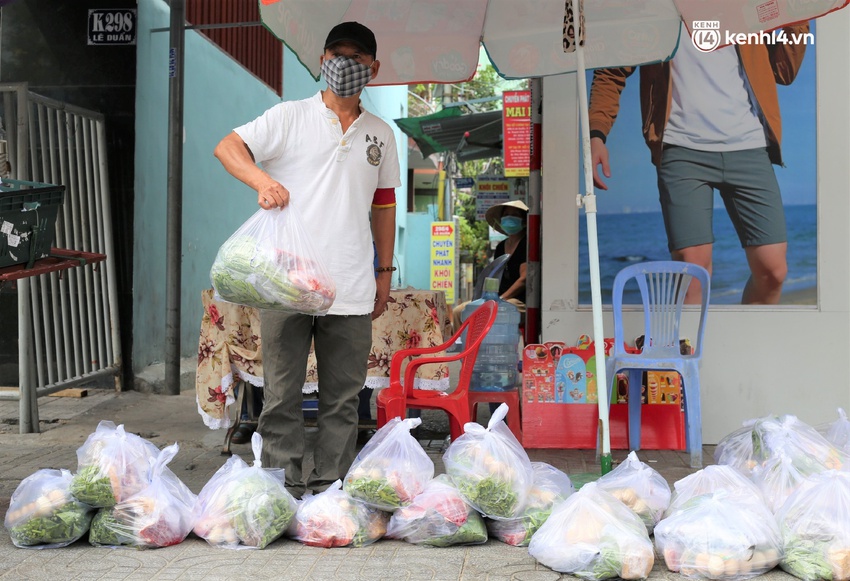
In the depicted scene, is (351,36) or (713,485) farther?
(351,36)

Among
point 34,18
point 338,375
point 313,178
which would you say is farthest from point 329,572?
point 34,18

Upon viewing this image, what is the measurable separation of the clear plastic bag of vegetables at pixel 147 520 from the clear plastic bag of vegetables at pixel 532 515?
1141 millimetres

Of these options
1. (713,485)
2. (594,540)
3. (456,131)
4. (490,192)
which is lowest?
A: (594,540)

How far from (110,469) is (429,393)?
1820 millimetres

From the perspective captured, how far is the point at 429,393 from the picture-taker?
468 centimetres

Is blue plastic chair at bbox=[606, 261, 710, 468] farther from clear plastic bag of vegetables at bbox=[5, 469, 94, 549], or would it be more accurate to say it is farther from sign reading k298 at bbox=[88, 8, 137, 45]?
sign reading k298 at bbox=[88, 8, 137, 45]

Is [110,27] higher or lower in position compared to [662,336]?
higher

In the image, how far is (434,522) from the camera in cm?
329

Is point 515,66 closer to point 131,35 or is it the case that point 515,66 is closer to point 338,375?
point 338,375

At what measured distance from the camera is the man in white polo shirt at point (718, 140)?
535 cm

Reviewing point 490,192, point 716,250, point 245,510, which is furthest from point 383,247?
point 490,192

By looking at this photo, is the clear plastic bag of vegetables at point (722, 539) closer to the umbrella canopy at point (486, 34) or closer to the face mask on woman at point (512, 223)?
the umbrella canopy at point (486, 34)

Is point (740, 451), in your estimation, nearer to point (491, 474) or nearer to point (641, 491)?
point (641, 491)

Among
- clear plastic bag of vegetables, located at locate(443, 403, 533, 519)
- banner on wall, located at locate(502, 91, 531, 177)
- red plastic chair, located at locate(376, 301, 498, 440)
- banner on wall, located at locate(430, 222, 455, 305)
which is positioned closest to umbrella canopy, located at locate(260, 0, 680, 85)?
red plastic chair, located at locate(376, 301, 498, 440)
